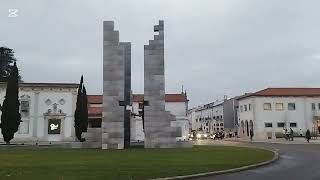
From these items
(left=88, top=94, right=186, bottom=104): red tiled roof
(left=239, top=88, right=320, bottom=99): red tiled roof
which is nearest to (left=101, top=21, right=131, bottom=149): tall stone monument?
(left=88, top=94, right=186, bottom=104): red tiled roof

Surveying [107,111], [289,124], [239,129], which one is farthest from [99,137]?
[239,129]

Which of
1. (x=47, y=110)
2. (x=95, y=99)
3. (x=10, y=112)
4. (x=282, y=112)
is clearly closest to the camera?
(x=10, y=112)

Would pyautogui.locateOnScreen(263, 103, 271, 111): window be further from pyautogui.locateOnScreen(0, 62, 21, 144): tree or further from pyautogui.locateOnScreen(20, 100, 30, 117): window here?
pyautogui.locateOnScreen(0, 62, 21, 144): tree

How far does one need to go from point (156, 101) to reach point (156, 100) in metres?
0.10

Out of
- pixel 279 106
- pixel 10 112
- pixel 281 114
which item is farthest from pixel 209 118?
pixel 10 112

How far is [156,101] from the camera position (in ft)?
141

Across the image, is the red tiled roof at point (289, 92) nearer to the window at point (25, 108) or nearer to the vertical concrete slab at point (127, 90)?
the window at point (25, 108)

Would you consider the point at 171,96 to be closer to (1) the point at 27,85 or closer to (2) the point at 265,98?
(2) the point at 265,98

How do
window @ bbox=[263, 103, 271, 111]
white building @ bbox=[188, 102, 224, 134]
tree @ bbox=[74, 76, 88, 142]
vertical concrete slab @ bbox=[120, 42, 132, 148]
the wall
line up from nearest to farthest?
vertical concrete slab @ bbox=[120, 42, 132, 148], tree @ bbox=[74, 76, 88, 142], the wall, window @ bbox=[263, 103, 271, 111], white building @ bbox=[188, 102, 224, 134]

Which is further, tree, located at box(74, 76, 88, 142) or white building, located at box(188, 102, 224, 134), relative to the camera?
white building, located at box(188, 102, 224, 134)

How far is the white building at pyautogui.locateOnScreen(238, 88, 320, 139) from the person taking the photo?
97375 mm

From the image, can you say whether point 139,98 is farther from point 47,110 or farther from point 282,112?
point 282,112

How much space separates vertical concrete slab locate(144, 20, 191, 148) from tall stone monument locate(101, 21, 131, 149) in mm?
2160

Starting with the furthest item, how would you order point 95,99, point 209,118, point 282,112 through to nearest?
point 209,118
point 282,112
point 95,99
